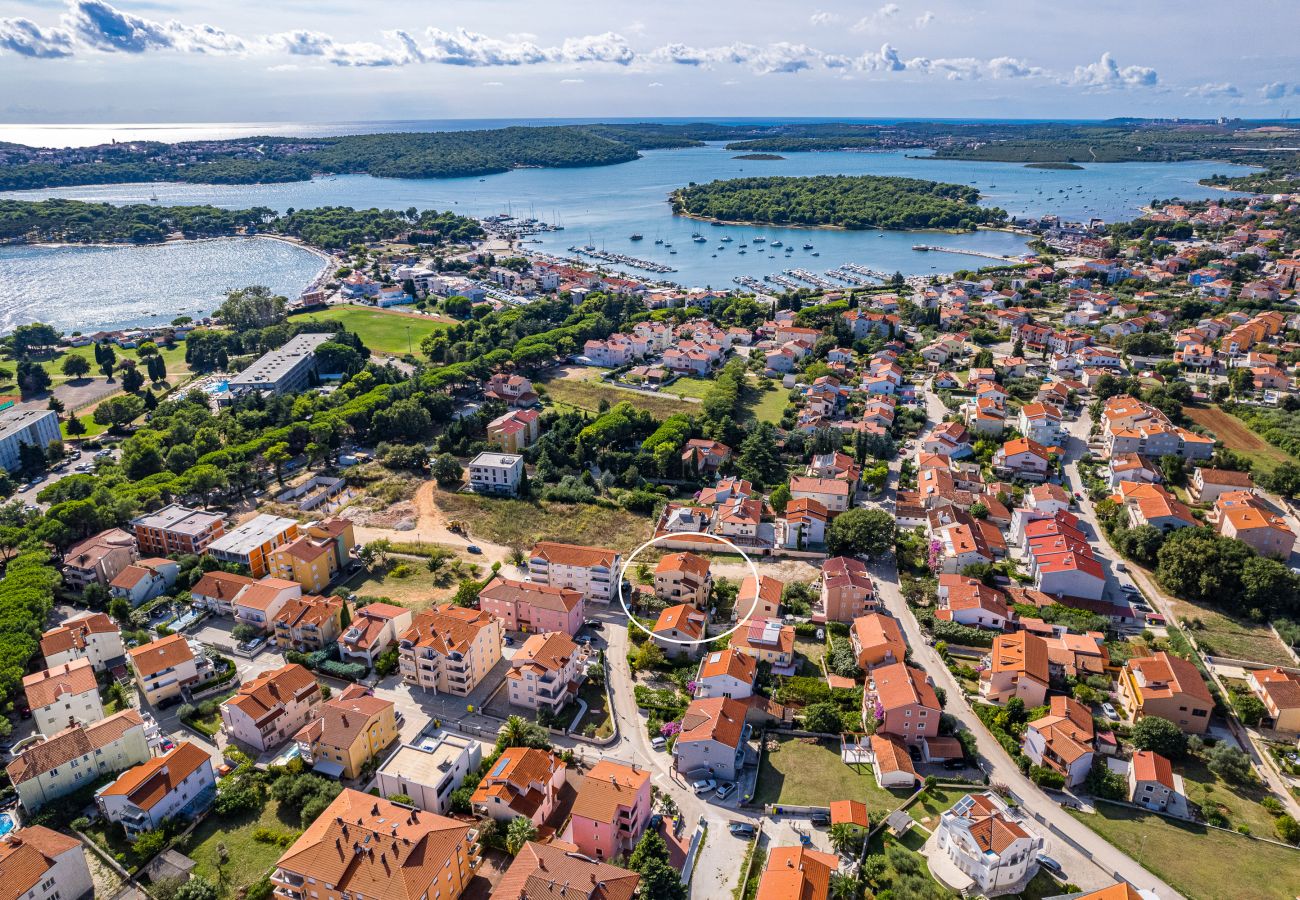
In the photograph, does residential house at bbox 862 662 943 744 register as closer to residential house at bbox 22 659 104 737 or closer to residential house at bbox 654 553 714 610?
residential house at bbox 654 553 714 610

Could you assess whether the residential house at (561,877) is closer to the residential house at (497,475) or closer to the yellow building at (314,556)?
the yellow building at (314,556)

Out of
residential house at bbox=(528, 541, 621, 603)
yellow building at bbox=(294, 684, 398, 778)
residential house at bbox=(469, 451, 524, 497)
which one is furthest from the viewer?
residential house at bbox=(469, 451, 524, 497)

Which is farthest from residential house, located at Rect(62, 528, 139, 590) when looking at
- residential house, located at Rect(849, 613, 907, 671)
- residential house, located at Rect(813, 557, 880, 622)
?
residential house, located at Rect(849, 613, 907, 671)

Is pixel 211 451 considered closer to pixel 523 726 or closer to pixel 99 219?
pixel 523 726

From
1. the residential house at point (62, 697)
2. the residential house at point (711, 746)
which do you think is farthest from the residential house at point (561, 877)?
the residential house at point (62, 697)

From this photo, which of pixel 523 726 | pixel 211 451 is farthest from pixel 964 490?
pixel 211 451

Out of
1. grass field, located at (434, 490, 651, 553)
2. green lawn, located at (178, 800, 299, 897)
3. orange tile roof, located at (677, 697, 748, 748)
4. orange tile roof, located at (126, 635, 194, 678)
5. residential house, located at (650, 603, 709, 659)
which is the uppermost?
orange tile roof, located at (126, 635, 194, 678)

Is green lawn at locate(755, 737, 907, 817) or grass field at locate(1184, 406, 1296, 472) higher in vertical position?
grass field at locate(1184, 406, 1296, 472)
